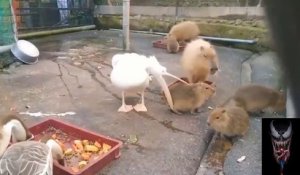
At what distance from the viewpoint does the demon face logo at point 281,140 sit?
69cm

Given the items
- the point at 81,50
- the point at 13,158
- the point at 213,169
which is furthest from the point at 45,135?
the point at 81,50

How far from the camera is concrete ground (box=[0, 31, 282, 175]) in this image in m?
2.21

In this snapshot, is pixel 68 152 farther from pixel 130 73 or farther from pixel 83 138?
pixel 130 73

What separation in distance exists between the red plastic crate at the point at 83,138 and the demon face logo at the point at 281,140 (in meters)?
1.29

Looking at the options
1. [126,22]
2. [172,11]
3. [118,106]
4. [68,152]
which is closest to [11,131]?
[68,152]

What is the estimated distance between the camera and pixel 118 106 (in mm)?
3123

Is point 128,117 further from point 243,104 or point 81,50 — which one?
point 81,50

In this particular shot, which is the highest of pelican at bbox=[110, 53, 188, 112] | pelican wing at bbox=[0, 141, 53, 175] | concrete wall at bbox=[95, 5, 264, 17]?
concrete wall at bbox=[95, 5, 264, 17]

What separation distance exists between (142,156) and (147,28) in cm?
574

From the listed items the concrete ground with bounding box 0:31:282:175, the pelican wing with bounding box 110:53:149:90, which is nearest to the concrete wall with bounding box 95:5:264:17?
the concrete ground with bounding box 0:31:282:175

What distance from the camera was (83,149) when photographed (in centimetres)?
223

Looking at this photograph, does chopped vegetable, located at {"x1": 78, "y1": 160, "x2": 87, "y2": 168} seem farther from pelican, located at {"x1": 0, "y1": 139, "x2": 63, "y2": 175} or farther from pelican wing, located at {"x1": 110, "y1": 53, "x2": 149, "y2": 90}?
pelican wing, located at {"x1": 110, "y1": 53, "x2": 149, "y2": 90}

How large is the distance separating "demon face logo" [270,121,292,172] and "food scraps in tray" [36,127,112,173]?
148 centimetres

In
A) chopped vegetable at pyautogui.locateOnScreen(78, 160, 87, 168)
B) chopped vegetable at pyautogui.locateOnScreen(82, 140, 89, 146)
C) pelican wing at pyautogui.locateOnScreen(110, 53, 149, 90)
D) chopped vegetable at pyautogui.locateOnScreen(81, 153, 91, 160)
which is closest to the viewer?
chopped vegetable at pyautogui.locateOnScreen(78, 160, 87, 168)
